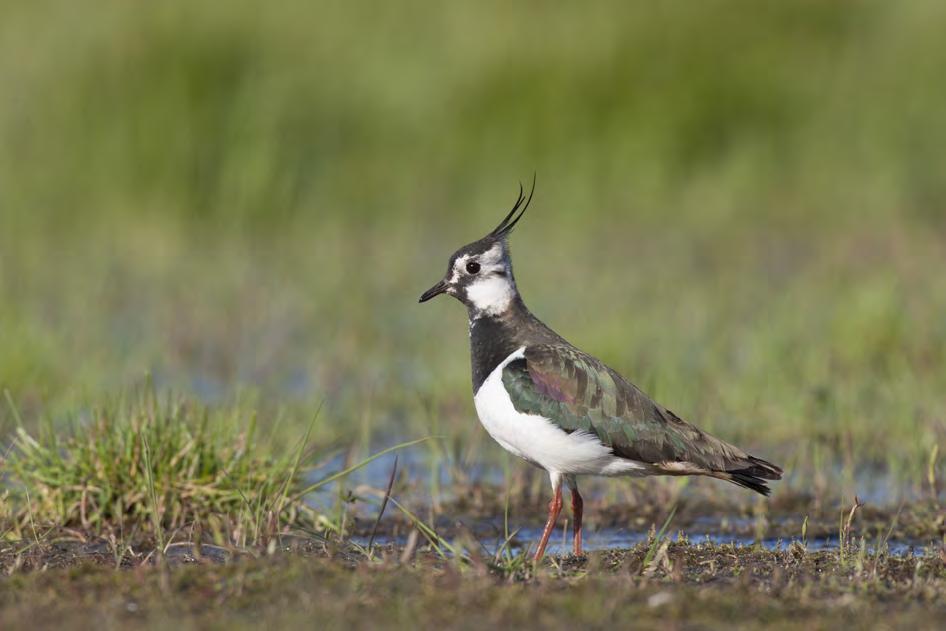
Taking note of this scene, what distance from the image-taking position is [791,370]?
8.71m

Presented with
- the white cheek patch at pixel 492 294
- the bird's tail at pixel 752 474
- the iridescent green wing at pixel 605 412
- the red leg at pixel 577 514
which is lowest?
the red leg at pixel 577 514

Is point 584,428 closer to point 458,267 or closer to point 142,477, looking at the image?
point 458,267

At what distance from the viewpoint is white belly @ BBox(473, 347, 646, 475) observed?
5.84 m

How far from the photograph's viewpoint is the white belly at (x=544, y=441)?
230 inches

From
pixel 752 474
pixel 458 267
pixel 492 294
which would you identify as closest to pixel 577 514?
pixel 752 474

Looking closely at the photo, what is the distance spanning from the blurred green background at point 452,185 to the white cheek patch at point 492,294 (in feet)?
6.83

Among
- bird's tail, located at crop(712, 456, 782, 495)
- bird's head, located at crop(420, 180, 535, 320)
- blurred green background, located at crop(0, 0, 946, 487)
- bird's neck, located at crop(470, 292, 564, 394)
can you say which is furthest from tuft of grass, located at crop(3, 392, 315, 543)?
blurred green background, located at crop(0, 0, 946, 487)

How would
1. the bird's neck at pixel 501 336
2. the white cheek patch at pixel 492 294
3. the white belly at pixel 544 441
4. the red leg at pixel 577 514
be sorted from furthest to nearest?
the white cheek patch at pixel 492 294 → the bird's neck at pixel 501 336 → the red leg at pixel 577 514 → the white belly at pixel 544 441

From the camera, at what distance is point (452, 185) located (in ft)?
42.2

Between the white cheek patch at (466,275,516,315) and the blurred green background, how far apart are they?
6.83 ft

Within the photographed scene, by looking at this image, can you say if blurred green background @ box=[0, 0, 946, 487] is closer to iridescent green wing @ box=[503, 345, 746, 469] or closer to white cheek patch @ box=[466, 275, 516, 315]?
white cheek patch @ box=[466, 275, 516, 315]

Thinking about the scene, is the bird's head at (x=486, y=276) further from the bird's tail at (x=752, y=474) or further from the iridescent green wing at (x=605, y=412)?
the bird's tail at (x=752, y=474)

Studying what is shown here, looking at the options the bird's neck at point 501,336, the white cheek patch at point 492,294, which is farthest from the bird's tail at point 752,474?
the white cheek patch at point 492,294

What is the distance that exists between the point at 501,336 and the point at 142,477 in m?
1.49
